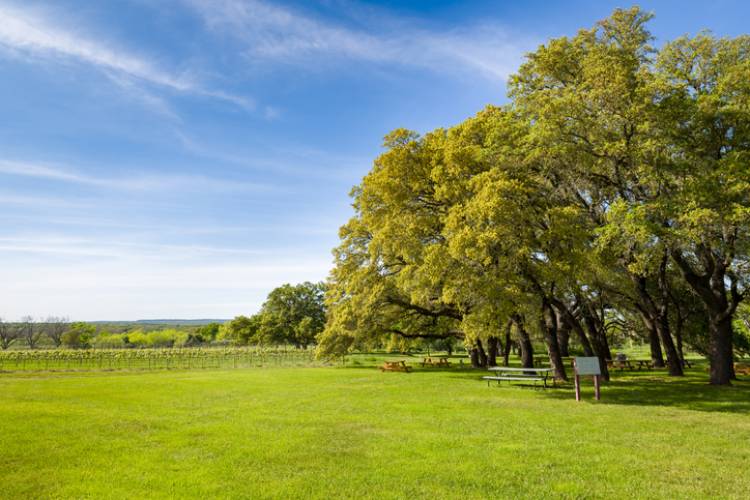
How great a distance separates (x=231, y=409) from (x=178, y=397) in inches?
178

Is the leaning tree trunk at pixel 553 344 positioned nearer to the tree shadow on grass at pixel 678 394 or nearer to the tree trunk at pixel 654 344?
the tree shadow on grass at pixel 678 394

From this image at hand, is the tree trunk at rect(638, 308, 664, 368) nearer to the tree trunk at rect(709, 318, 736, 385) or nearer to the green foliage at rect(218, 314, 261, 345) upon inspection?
the tree trunk at rect(709, 318, 736, 385)

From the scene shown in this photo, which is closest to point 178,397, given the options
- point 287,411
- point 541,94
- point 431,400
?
point 287,411

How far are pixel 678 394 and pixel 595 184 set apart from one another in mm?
8988

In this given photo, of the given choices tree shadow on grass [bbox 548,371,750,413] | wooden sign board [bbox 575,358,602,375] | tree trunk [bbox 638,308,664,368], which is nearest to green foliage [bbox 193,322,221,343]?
tree trunk [bbox 638,308,664,368]

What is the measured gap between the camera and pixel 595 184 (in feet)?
66.2

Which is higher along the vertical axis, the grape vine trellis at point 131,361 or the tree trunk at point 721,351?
the tree trunk at point 721,351

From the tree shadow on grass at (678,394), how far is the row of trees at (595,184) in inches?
74.2

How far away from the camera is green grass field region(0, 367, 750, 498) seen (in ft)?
24.1

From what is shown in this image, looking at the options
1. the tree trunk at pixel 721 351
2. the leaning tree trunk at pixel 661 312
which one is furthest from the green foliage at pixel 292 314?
the tree trunk at pixel 721 351

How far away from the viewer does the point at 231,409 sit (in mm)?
14852

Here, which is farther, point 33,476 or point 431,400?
point 431,400

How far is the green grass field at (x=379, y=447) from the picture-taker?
733 centimetres

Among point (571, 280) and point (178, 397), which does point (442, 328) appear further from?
point (178, 397)
